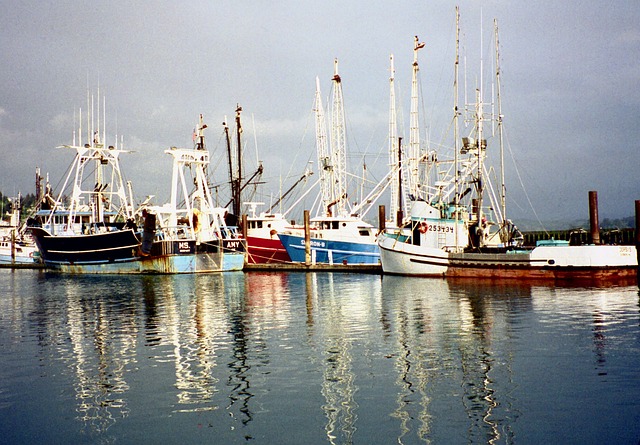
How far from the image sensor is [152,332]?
20.7 meters

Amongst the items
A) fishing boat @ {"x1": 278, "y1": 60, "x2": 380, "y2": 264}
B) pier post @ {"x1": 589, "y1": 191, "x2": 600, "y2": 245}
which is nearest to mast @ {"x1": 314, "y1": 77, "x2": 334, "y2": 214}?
fishing boat @ {"x1": 278, "y1": 60, "x2": 380, "y2": 264}

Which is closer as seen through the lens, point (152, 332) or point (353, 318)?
point (152, 332)

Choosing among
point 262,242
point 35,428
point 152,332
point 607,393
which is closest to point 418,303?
point 152,332

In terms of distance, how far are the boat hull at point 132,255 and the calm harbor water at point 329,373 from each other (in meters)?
23.5

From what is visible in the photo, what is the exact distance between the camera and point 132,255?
176 feet

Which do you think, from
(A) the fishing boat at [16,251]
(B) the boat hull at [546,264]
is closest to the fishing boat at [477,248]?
(B) the boat hull at [546,264]

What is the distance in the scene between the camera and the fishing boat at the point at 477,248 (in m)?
35.0

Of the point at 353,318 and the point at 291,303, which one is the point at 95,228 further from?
the point at 353,318

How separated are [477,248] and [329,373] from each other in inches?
1081

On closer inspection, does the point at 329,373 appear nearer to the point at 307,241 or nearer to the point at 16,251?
the point at 307,241

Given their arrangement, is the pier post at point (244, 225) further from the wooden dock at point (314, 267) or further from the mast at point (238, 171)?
the mast at point (238, 171)

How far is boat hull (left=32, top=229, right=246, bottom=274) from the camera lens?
5141 cm

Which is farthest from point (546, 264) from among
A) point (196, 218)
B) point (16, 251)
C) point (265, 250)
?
point (16, 251)

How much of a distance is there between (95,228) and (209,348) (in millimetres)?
42842
